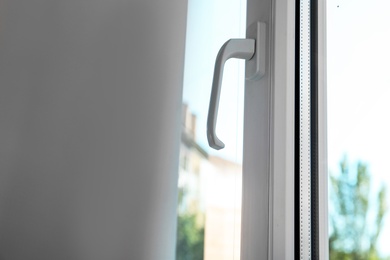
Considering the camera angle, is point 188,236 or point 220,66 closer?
point 220,66

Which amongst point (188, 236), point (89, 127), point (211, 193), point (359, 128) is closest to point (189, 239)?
point (188, 236)

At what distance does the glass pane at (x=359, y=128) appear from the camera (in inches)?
24.5

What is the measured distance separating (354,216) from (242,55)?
33 cm

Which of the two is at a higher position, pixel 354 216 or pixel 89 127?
pixel 89 127

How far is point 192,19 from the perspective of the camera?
1052 mm

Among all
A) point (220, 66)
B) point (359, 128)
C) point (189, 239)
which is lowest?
point (189, 239)

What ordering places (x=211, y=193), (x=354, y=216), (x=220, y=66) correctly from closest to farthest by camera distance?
(x=354, y=216) → (x=220, y=66) → (x=211, y=193)

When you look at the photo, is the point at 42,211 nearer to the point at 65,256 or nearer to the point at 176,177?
the point at 65,256

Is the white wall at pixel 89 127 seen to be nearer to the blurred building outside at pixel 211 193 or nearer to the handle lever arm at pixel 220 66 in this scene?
the blurred building outside at pixel 211 193

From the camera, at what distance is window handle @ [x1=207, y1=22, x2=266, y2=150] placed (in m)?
0.79

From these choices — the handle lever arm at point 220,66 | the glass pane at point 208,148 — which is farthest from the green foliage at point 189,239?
the handle lever arm at point 220,66

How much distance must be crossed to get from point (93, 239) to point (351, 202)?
54cm

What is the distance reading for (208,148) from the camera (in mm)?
954

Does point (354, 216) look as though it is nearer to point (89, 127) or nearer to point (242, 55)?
point (242, 55)
